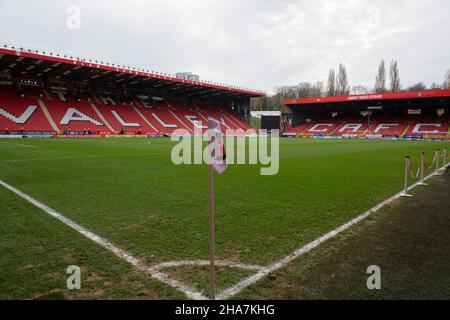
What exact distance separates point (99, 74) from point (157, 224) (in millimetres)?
Result: 41886

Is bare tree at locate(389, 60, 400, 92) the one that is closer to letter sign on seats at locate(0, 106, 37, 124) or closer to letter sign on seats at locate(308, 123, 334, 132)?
letter sign on seats at locate(308, 123, 334, 132)

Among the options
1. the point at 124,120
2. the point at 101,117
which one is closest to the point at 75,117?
the point at 101,117

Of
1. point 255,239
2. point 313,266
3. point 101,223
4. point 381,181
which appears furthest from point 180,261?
point 381,181

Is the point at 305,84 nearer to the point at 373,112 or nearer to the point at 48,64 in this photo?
the point at 373,112

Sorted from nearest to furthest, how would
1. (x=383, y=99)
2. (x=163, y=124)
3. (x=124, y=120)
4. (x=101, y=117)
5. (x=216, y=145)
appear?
(x=216, y=145)
(x=101, y=117)
(x=124, y=120)
(x=163, y=124)
(x=383, y=99)

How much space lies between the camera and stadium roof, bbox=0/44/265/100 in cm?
3281

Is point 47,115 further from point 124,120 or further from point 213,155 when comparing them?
point 213,155

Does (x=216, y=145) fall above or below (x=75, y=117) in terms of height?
below

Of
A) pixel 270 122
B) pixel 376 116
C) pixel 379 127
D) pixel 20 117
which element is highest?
pixel 376 116

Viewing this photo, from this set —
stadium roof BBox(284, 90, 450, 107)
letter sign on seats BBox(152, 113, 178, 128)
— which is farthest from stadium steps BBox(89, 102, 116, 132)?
stadium roof BBox(284, 90, 450, 107)

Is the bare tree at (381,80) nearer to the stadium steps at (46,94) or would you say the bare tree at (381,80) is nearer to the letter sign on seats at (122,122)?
the letter sign on seats at (122,122)

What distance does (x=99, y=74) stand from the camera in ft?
135

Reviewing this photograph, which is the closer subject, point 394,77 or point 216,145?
point 216,145

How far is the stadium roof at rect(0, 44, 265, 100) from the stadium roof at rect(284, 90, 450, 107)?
41.8ft
